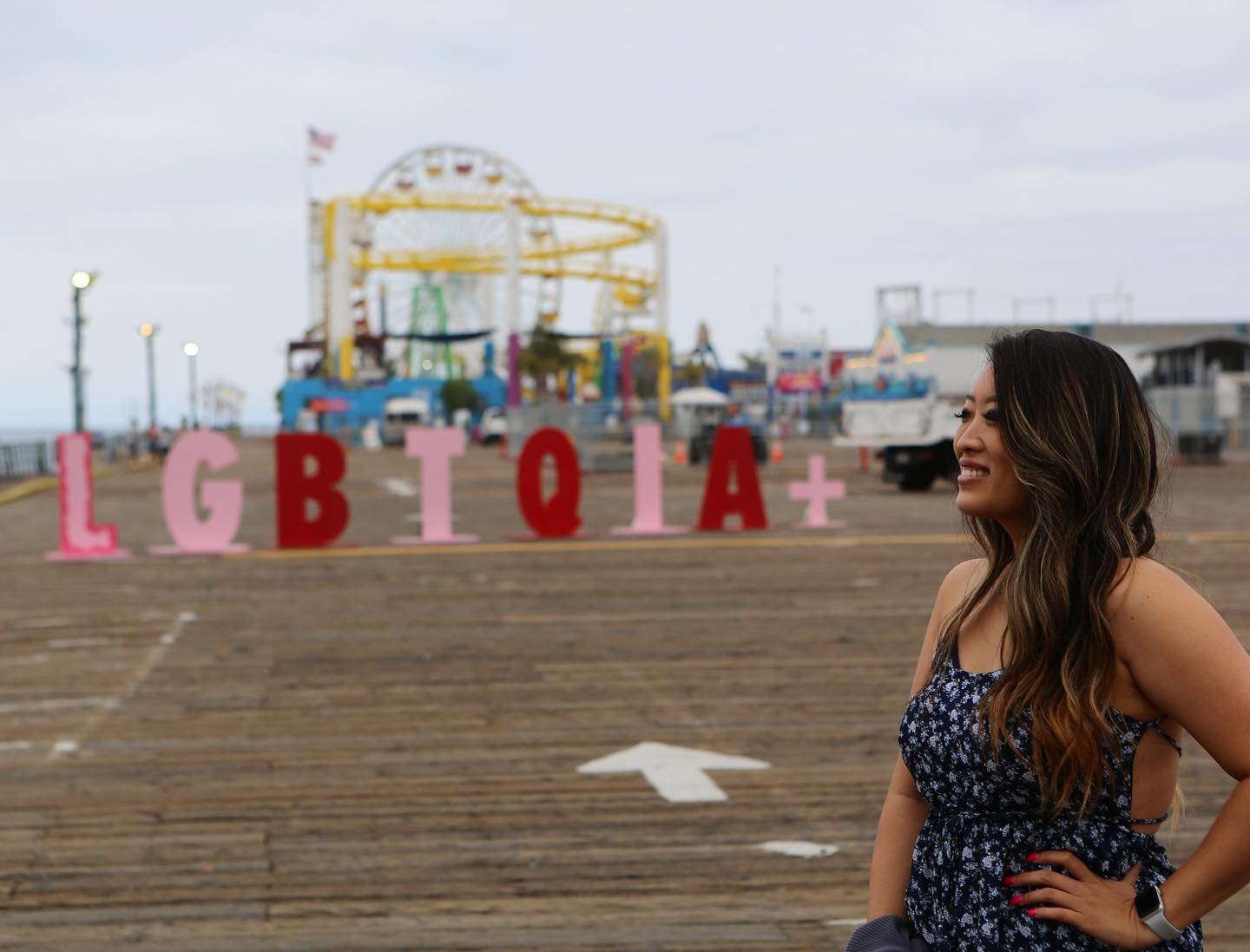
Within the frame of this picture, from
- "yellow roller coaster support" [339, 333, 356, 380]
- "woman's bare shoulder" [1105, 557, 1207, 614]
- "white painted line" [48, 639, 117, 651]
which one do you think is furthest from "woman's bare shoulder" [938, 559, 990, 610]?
"yellow roller coaster support" [339, 333, 356, 380]

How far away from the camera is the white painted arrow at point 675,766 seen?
21.9 ft

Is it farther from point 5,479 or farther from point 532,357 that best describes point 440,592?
point 532,357

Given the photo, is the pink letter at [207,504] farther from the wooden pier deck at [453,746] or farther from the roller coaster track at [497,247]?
the roller coaster track at [497,247]

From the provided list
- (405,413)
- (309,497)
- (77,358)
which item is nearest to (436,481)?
(309,497)

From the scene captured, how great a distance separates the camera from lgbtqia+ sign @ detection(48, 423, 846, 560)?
16672 millimetres

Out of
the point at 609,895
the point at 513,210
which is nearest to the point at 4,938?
the point at 609,895

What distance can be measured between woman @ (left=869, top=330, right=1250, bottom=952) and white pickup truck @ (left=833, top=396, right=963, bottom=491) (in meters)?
25.2

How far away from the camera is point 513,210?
258 feet

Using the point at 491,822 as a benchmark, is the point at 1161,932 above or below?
above

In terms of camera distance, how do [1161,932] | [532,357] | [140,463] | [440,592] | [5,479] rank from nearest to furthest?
1. [1161,932]
2. [440,592]
3. [5,479]
4. [140,463]
5. [532,357]

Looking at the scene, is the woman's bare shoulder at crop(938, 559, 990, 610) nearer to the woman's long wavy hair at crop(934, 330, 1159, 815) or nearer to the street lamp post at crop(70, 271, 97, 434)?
the woman's long wavy hair at crop(934, 330, 1159, 815)

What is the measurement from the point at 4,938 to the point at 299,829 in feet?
4.51

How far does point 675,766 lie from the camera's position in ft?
23.4

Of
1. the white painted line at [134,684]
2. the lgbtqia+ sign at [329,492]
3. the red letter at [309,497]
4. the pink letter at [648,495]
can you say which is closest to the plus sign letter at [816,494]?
the lgbtqia+ sign at [329,492]
